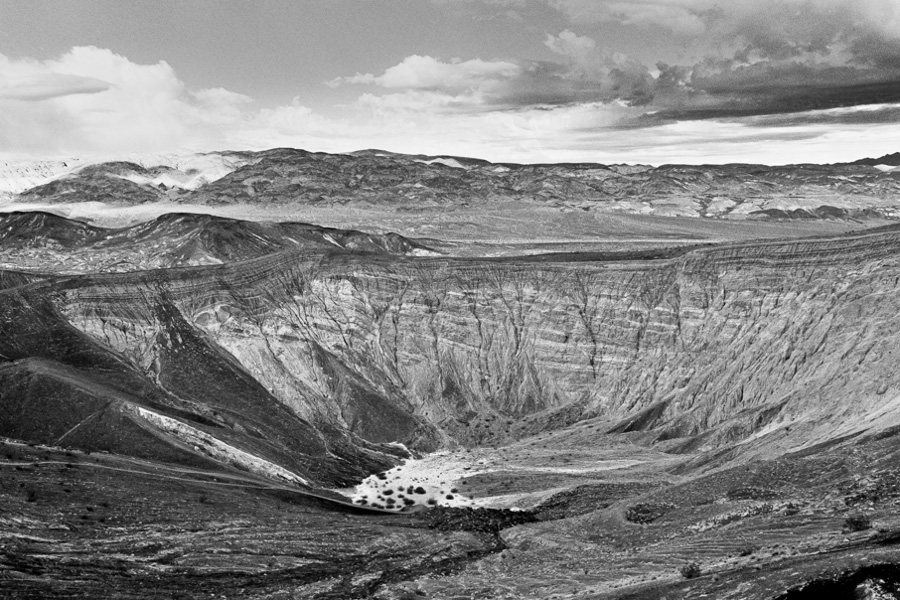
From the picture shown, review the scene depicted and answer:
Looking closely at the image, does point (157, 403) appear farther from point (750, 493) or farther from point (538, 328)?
point (750, 493)

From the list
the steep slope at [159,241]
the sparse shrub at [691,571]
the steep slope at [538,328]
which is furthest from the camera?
the steep slope at [159,241]

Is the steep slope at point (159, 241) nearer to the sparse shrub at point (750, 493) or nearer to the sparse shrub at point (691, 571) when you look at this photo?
the sparse shrub at point (750, 493)

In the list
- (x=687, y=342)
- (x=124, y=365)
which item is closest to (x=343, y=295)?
(x=124, y=365)

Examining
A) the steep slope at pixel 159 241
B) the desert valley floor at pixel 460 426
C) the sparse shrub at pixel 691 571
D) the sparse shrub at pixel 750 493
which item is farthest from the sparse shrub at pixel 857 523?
the steep slope at pixel 159 241

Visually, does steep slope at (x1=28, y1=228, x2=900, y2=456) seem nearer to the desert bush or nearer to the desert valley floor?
the desert valley floor

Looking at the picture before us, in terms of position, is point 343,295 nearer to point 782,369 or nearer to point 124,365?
point 124,365

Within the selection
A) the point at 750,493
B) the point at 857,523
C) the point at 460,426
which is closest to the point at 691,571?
the point at 857,523

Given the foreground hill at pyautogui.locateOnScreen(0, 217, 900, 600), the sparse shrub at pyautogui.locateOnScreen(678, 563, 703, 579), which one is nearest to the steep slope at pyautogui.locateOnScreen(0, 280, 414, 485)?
the foreground hill at pyautogui.locateOnScreen(0, 217, 900, 600)
